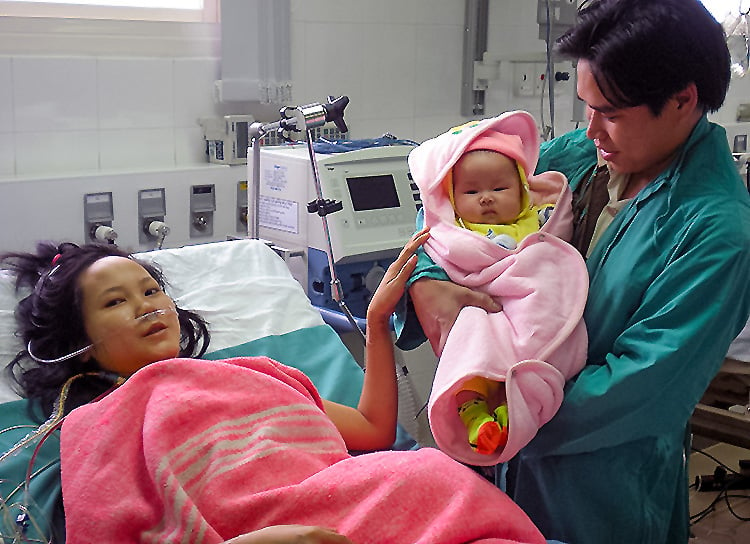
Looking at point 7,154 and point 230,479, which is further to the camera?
point 7,154

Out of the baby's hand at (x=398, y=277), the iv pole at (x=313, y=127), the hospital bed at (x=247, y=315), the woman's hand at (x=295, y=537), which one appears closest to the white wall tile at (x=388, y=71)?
the iv pole at (x=313, y=127)

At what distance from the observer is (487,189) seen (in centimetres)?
170

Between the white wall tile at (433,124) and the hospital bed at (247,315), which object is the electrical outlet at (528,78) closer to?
the white wall tile at (433,124)

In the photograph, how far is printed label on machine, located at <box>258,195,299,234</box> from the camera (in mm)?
2621

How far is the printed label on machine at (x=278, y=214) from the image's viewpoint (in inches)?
103

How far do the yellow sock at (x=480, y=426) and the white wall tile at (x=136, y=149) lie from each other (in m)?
1.76

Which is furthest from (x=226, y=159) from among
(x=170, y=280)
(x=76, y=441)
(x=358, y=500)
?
(x=358, y=500)

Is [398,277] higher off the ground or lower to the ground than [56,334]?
higher

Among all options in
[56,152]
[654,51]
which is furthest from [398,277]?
[56,152]

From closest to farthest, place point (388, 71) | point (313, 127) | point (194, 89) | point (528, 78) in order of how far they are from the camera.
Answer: point (313, 127)
point (194, 89)
point (388, 71)
point (528, 78)

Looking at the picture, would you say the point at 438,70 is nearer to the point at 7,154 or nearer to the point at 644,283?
the point at 7,154

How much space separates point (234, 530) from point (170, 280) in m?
0.93

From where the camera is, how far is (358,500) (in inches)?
56.9

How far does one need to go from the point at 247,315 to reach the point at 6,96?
3.38 ft
